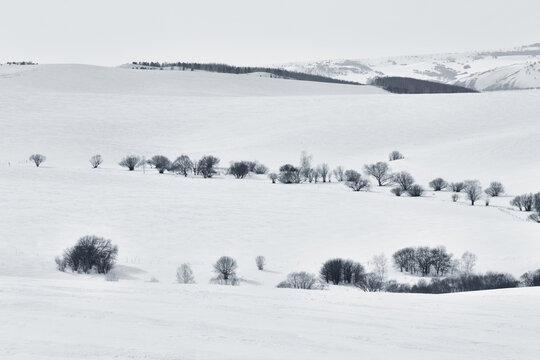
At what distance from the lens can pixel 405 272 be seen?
3384 centimetres

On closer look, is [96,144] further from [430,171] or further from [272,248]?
[272,248]

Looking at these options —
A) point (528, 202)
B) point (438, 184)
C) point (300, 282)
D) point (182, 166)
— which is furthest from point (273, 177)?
point (300, 282)

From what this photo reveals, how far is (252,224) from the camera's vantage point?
43.2 metres

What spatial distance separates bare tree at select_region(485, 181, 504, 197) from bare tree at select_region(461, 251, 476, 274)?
95.5 feet

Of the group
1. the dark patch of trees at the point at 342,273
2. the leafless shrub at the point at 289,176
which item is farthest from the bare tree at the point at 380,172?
the dark patch of trees at the point at 342,273

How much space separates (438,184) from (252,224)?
30.2m

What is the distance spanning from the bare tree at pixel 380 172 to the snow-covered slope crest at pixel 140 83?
7749 centimetres

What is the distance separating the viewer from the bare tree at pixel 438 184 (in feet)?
212

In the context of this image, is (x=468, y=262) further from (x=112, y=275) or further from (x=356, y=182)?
(x=356, y=182)

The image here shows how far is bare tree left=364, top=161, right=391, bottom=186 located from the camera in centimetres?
6912

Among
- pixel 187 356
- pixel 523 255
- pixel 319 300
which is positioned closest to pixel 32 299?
pixel 187 356

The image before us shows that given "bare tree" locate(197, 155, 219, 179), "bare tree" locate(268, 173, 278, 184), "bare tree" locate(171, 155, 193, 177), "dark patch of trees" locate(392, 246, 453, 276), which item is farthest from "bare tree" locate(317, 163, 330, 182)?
"dark patch of trees" locate(392, 246, 453, 276)

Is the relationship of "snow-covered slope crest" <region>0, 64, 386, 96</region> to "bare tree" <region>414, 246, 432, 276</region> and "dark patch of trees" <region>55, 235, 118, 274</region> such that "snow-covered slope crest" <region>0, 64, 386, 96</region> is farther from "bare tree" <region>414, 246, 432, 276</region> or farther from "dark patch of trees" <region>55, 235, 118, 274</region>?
"bare tree" <region>414, 246, 432, 276</region>

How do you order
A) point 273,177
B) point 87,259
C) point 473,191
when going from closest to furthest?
point 87,259
point 473,191
point 273,177
